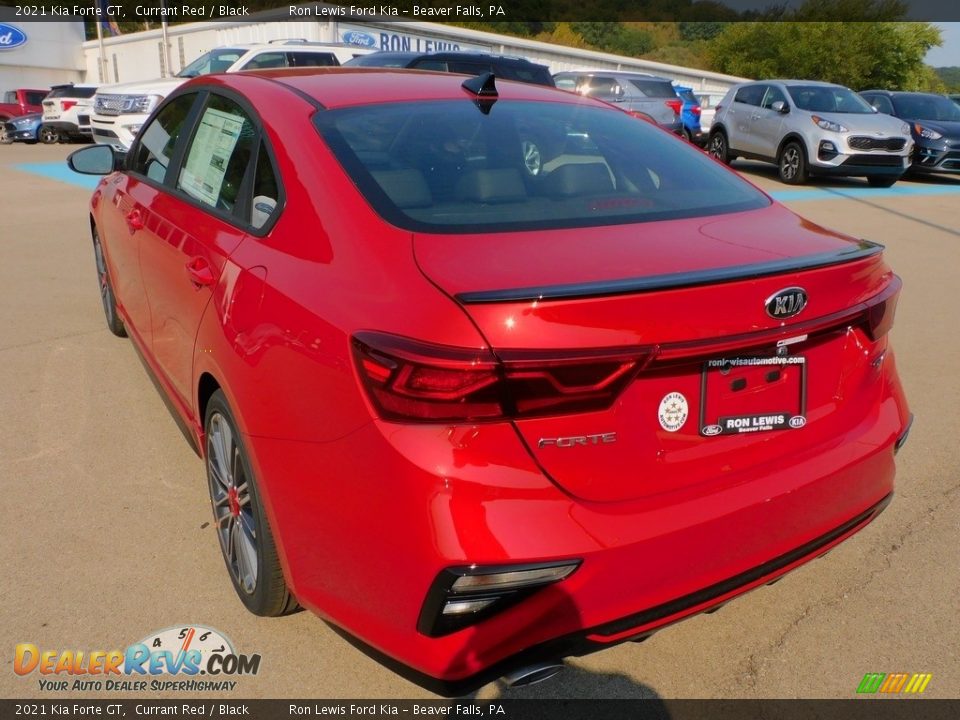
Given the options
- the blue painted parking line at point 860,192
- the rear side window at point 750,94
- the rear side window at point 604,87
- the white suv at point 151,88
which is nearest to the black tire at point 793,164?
the blue painted parking line at point 860,192

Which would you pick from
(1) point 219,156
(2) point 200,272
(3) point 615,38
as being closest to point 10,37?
(1) point 219,156

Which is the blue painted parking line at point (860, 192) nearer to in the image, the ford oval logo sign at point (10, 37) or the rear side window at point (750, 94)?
the rear side window at point (750, 94)

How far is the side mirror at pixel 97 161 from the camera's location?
4527 millimetres

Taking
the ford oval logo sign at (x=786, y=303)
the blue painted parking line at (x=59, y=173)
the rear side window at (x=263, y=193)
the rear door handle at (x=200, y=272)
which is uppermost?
the rear side window at (x=263, y=193)

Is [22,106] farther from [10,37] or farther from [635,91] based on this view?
[635,91]

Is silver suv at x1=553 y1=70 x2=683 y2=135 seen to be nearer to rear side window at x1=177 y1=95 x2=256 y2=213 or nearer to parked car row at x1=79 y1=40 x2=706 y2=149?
parked car row at x1=79 y1=40 x2=706 y2=149

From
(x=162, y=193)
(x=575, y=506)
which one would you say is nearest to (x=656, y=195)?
(x=575, y=506)

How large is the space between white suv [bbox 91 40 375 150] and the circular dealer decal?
12.1 metres

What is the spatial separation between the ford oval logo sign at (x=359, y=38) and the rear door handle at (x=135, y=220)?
25.9 meters

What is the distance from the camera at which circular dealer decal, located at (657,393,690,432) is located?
79.4 inches

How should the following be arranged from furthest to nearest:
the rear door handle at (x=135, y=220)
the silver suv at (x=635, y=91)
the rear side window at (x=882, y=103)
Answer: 1. the rear side window at (x=882, y=103)
2. the silver suv at (x=635, y=91)
3. the rear door handle at (x=135, y=220)

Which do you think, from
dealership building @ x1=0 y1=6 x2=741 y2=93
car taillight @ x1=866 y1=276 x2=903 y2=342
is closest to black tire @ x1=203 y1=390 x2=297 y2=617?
car taillight @ x1=866 y1=276 x2=903 y2=342

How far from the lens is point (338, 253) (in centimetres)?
221

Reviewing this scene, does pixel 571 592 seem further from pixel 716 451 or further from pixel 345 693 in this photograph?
pixel 345 693
